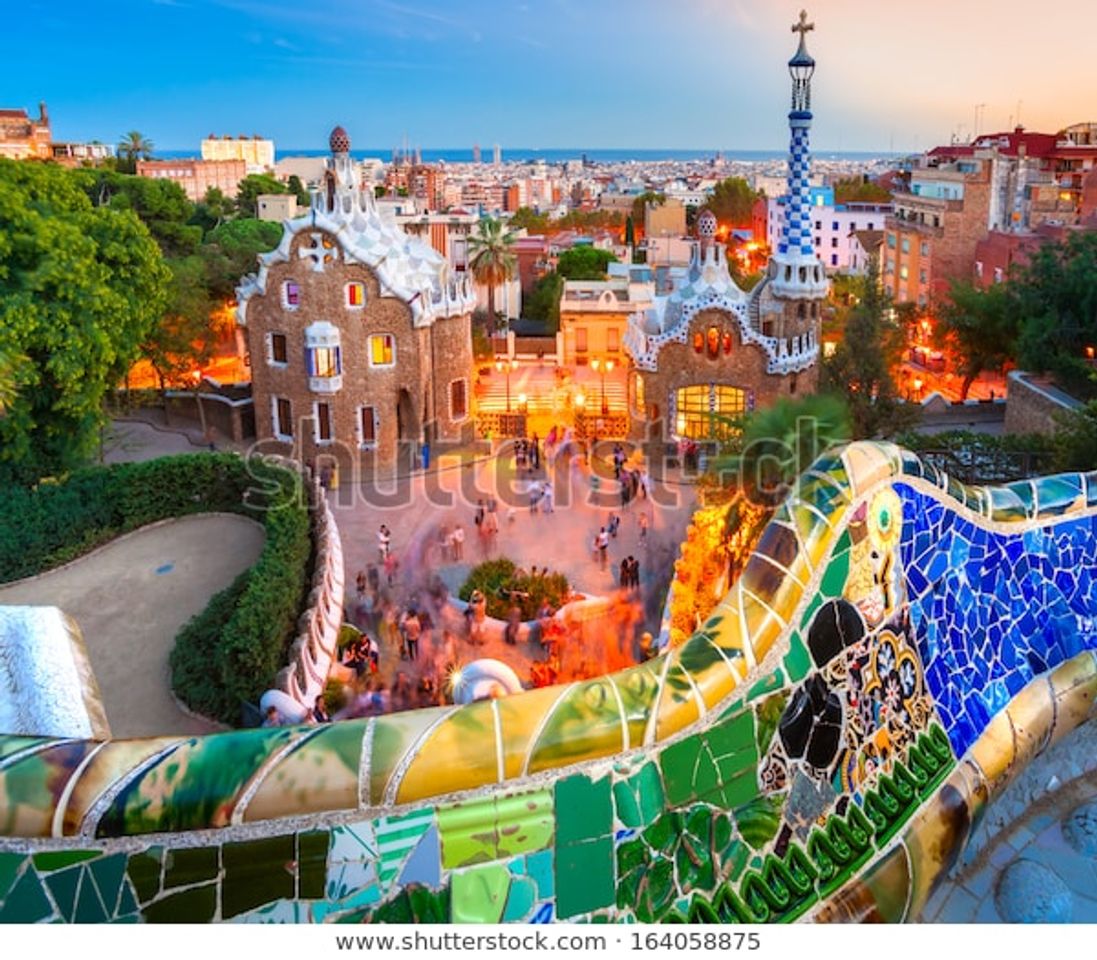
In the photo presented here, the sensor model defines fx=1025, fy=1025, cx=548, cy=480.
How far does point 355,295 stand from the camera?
84.6 ft

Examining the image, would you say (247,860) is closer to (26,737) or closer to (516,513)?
(26,737)

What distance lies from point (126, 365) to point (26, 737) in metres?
20.3

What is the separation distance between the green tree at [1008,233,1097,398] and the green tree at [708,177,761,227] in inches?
2380

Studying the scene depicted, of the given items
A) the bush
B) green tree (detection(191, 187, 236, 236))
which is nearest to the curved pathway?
the bush

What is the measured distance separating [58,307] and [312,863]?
16.9 m

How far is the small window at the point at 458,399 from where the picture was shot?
28.6 meters

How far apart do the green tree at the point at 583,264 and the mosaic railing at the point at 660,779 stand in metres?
46.6

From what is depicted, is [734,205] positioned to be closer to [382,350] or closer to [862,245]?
[862,245]

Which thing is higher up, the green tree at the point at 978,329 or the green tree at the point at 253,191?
the green tree at the point at 253,191

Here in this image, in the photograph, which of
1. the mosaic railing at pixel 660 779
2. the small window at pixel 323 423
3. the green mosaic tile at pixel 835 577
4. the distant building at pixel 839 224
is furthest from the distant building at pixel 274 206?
the green mosaic tile at pixel 835 577

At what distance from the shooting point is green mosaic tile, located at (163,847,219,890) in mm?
3650

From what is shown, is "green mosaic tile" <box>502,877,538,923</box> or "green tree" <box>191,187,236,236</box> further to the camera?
"green tree" <box>191,187,236,236</box>

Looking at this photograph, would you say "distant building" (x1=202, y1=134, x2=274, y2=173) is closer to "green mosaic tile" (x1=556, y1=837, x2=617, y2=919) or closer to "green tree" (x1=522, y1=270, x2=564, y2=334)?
"green tree" (x1=522, y1=270, x2=564, y2=334)
